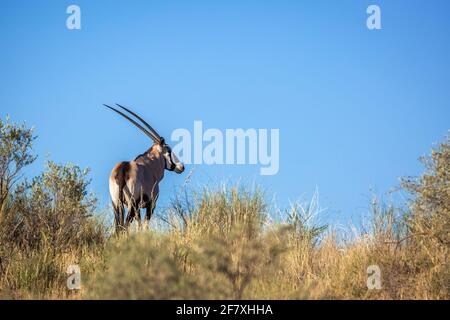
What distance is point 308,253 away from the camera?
9859 millimetres

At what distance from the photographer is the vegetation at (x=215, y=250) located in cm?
625

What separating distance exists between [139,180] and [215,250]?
257 inches

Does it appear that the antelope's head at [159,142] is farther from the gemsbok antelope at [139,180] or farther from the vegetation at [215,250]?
the vegetation at [215,250]

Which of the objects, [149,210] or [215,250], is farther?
[149,210]

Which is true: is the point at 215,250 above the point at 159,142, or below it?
below

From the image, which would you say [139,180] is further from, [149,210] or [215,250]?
[215,250]

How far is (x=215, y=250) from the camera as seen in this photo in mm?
6551

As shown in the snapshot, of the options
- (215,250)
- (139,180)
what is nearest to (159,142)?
(139,180)

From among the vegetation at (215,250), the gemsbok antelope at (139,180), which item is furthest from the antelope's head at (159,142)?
the vegetation at (215,250)

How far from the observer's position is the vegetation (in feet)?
20.5

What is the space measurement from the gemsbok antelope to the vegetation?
60 cm

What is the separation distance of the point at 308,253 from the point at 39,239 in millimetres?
4856

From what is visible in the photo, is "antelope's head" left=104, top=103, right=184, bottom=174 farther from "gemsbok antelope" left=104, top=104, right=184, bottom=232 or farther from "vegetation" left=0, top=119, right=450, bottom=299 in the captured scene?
→ "vegetation" left=0, top=119, right=450, bottom=299
